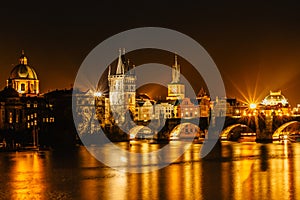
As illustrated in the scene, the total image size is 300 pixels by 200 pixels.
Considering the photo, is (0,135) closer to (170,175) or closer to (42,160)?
(42,160)

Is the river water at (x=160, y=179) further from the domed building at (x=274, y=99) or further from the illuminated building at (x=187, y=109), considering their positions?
the domed building at (x=274, y=99)

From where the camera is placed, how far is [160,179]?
1558 inches

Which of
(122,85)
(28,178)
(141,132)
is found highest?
(122,85)

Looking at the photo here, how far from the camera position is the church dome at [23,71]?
400 ft

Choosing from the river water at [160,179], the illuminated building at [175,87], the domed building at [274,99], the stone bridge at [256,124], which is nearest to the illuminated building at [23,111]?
the stone bridge at [256,124]

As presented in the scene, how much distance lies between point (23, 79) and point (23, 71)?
1612mm

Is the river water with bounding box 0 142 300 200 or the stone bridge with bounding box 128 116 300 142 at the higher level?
the stone bridge with bounding box 128 116 300 142

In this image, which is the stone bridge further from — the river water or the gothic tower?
the gothic tower

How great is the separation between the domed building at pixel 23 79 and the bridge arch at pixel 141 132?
20.8 metres

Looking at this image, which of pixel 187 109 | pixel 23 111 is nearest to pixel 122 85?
pixel 187 109

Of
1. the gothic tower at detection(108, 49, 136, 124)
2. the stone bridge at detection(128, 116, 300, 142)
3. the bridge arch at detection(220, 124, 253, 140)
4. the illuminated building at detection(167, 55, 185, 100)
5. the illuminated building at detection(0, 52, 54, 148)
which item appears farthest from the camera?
the illuminated building at detection(167, 55, 185, 100)

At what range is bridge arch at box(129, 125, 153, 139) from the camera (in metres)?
113

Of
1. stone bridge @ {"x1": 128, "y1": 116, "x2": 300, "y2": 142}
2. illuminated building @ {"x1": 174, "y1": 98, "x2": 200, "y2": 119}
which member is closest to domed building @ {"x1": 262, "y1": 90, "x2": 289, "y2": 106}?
illuminated building @ {"x1": 174, "y1": 98, "x2": 200, "y2": 119}

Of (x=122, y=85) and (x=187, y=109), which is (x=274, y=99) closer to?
(x=187, y=109)
